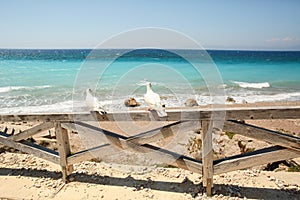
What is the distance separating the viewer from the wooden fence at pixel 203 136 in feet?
12.4

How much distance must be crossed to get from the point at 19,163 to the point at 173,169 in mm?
3184

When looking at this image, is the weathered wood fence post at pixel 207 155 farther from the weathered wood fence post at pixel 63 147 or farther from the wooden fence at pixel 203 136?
the weathered wood fence post at pixel 63 147

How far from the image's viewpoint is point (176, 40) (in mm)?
5406

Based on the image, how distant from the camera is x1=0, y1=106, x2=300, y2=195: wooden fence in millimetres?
3771

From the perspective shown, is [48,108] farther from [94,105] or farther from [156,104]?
[156,104]

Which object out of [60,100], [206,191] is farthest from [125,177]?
[60,100]

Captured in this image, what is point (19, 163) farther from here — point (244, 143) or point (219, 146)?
point (244, 143)

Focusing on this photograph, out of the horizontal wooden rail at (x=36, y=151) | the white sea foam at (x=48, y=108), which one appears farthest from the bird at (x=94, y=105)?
the white sea foam at (x=48, y=108)

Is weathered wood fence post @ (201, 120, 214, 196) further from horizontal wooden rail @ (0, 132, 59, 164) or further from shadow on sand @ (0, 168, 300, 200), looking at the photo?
horizontal wooden rail @ (0, 132, 59, 164)

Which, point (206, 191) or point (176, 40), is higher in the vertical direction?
point (176, 40)

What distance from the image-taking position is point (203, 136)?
405 centimetres

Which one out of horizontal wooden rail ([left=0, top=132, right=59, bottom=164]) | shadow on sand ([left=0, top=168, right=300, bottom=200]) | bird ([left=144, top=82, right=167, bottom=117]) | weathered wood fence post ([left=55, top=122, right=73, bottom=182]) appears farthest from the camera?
horizontal wooden rail ([left=0, top=132, right=59, bottom=164])

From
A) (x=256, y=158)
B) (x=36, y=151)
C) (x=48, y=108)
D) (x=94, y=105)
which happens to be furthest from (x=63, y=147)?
(x=48, y=108)

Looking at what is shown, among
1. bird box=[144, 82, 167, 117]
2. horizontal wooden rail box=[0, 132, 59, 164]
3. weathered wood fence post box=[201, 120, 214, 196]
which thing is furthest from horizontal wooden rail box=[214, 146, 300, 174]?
horizontal wooden rail box=[0, 132, 59, 164]
